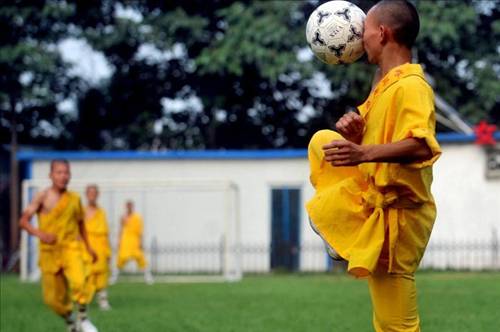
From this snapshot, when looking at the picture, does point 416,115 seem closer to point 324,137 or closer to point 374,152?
point 374,152

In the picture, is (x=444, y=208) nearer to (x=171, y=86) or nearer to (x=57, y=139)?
(x=171, y=86)

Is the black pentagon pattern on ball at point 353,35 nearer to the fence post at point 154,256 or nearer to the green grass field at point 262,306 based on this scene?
the green grass field at point 262,306

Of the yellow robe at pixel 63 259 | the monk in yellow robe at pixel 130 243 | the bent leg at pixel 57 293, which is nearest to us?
the bent leg at pixel 57 293

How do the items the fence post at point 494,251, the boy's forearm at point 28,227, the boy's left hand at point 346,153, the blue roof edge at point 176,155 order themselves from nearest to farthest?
the boy's left hand at point 346,153 < the boy's forearm at point 28,227 < the fence post at point 494,251 < the blue roof edge at point 176,155

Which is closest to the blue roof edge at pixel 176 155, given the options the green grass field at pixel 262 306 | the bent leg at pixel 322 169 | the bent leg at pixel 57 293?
the green grass field at pixel 262 306

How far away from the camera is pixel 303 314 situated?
15.9 m

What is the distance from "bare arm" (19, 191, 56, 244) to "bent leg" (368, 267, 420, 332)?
6738mm

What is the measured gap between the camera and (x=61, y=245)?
13.6 metres

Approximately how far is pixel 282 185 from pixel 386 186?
25.2 metres

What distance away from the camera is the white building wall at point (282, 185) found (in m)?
30.6

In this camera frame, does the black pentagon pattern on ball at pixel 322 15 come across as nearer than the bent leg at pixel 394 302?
No

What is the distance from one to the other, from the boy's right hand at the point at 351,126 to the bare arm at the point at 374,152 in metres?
0.32

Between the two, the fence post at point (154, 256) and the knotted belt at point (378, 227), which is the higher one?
the knotted belt at point (378, 227)

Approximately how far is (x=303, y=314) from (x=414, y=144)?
386 inches
